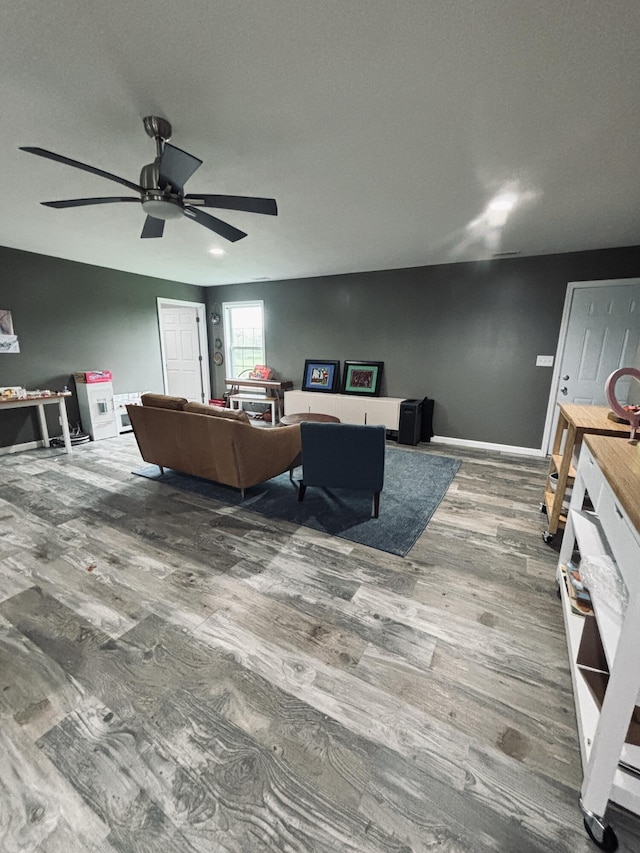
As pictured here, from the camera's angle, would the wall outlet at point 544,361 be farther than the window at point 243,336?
No

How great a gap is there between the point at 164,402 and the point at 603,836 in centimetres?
343

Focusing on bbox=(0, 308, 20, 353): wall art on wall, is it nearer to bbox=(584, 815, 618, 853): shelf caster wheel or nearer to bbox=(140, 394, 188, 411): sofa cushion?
bbox=(140, 394, 188, 411): sofa cushion

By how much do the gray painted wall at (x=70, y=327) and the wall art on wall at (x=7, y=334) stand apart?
A: 2.5 inches

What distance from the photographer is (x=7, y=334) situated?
13.4 ft

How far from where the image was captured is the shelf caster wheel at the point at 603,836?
925mm

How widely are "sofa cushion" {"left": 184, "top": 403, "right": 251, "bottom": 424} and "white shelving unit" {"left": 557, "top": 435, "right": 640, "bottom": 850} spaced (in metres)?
2.25

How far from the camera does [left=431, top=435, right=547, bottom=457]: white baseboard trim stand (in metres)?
4.33

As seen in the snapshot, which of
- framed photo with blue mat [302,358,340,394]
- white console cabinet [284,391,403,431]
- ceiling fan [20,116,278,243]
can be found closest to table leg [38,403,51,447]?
white console cabinet [284,391,403,431]

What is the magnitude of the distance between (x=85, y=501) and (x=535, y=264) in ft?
17.6

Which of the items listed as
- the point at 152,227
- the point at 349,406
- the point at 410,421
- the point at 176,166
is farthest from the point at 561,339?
the point at 152,227

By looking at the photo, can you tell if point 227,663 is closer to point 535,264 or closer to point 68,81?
point 68,81

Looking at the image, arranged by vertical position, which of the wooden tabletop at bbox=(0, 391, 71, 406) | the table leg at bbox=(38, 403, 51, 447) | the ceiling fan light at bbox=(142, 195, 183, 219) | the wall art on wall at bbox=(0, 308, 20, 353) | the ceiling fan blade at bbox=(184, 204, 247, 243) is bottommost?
the table leg at bbox=(38, 403, 51, 447)

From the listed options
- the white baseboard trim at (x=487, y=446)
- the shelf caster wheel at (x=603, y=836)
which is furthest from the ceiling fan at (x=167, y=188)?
the white baseboard trim at (x=487, y=446)

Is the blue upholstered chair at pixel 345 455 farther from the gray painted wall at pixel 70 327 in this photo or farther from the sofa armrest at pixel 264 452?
the gray painted wall at pixel 70 327
